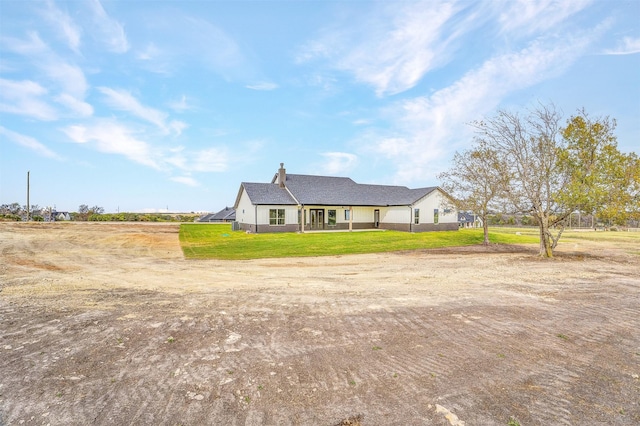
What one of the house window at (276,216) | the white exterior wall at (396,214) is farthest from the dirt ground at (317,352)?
the white exterior wall at (396,214)

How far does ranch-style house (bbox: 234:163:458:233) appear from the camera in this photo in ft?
106

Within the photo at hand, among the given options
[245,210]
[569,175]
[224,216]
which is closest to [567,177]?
[569,175]

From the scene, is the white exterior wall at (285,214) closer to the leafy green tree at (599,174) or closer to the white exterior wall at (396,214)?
the white exterior wall at (396,214)

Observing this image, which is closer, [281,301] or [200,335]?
[200,335]

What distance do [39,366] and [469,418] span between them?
5.69 metres

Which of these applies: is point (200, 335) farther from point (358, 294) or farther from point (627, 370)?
point (627, 370)

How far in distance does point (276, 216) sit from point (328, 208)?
19.1 feet

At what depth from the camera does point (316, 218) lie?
35094 mm

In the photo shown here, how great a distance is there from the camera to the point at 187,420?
12.2ft

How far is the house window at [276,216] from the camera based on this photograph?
105 feet

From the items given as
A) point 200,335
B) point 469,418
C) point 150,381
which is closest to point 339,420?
point 469,418

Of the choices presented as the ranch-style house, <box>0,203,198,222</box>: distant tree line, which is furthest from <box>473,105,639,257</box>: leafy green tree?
<box>0,203,198,222</box>: distant tree line

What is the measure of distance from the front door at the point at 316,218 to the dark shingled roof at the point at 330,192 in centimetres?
139

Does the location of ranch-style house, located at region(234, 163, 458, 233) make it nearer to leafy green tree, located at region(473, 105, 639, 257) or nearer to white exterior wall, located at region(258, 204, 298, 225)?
white exterior wall, located at region(258, 204, 298, 225)
